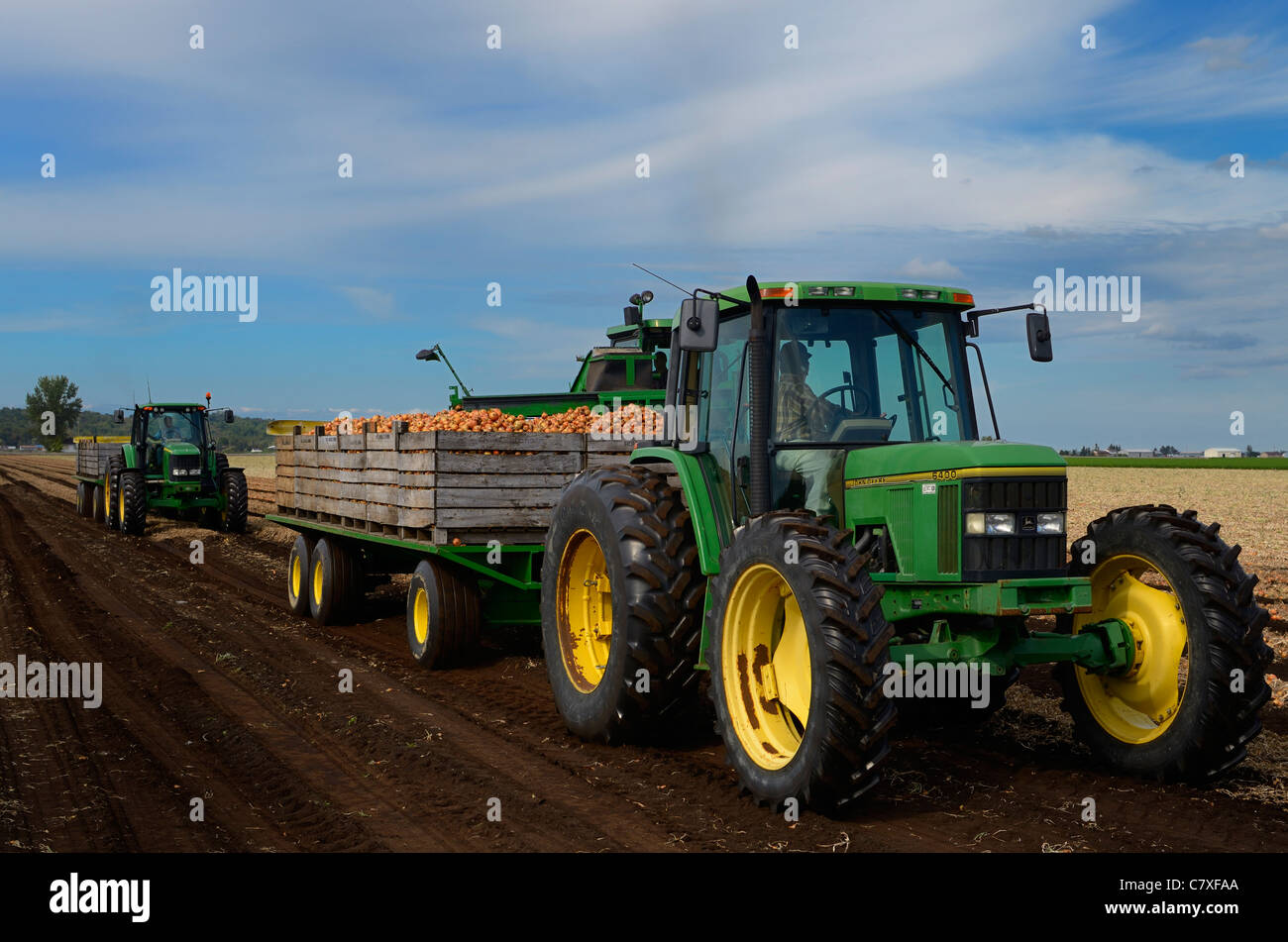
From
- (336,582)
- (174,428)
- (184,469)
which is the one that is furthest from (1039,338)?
(174,428)

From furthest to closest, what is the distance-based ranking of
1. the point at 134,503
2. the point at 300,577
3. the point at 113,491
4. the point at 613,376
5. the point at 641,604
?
the point at 113,491 < the point at 134,503 < the point at 613,376 < the point at 300,577 < the point at 641,604

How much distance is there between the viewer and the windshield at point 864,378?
20.1 feet

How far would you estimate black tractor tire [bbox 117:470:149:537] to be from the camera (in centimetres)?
2164

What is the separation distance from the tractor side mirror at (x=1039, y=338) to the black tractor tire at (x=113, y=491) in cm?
2055

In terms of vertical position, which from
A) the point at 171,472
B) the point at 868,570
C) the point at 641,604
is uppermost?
the point at 171,472

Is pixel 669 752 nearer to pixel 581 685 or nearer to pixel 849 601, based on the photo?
pixel 581 685

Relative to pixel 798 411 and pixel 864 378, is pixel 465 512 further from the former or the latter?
pixel 864 378

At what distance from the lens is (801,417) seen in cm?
613

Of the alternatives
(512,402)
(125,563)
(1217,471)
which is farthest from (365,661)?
(1217,471)

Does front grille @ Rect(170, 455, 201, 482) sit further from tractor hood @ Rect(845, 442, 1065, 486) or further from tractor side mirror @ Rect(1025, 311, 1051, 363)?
tractor side mirror @ Rect(1025, 311, 1051, 363)

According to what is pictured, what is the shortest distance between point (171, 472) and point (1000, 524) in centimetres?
2032

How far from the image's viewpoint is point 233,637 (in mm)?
10758

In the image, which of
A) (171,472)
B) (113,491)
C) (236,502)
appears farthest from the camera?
(113,491)
